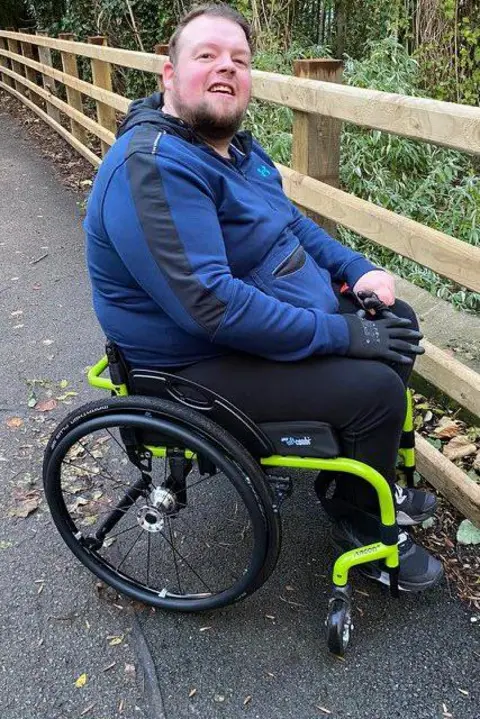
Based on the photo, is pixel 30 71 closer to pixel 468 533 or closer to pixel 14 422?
pixel 14 422

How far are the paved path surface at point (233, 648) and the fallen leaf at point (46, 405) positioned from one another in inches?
23.3

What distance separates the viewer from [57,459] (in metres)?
2.00

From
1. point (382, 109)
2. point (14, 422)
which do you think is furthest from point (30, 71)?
point (382, 109)

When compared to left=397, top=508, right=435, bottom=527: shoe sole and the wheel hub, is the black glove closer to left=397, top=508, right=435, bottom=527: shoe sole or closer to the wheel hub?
left=397, top=508, right=435, bottom=527: shoe sole

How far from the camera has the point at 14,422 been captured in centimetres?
315

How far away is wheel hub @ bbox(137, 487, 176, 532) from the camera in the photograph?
198 centimetres

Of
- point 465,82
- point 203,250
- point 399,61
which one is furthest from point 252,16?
point 203,250

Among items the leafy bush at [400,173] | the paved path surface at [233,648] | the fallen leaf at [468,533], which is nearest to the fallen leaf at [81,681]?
the paved path surface at [233,648]

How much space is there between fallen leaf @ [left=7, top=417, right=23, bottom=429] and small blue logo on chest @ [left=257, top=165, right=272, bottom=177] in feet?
5.67

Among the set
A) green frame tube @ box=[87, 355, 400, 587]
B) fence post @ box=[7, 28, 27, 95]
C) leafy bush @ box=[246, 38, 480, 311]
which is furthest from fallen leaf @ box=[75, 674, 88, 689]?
fence post @ box=[7, 28, 27, 95]

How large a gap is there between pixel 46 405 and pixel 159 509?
1478 mm

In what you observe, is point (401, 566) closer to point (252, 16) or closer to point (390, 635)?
point (390, 635)

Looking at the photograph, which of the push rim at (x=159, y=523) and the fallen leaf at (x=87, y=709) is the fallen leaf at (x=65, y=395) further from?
the fallen leaf at (x=87, y=709)

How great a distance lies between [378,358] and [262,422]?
361 millimetres
